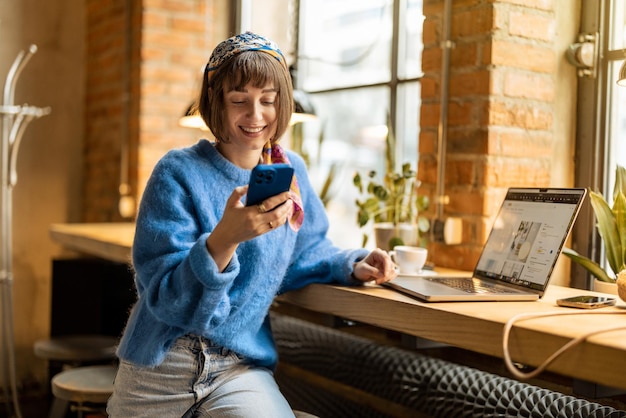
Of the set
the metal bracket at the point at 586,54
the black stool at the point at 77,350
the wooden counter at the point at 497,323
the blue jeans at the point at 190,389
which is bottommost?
the black stool at the point at 77,350

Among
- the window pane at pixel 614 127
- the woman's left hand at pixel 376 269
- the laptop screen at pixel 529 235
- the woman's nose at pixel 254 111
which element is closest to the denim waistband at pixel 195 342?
the woman's left hand at pixel 376 269

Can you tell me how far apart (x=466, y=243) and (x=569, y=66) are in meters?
0.63

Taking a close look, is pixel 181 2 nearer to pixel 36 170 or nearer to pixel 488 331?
pixel 36 170

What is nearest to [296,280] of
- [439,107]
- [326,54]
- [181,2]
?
[439,107]

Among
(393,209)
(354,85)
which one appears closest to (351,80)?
(354,85)

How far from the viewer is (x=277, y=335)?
3031 mm

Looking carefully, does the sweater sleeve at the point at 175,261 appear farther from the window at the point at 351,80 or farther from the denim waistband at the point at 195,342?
the window at the point at 351,80

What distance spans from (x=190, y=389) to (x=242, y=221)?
0.47m

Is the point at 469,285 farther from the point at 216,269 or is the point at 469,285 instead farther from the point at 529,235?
the point at 216,269

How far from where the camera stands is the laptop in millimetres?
1725

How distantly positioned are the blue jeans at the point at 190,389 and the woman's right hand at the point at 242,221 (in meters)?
0.31

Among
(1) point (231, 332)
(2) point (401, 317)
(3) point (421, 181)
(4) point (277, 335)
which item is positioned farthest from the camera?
(4) point (277, 335)

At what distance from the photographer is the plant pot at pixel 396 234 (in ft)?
7.97

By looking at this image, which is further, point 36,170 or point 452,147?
point 36,170
